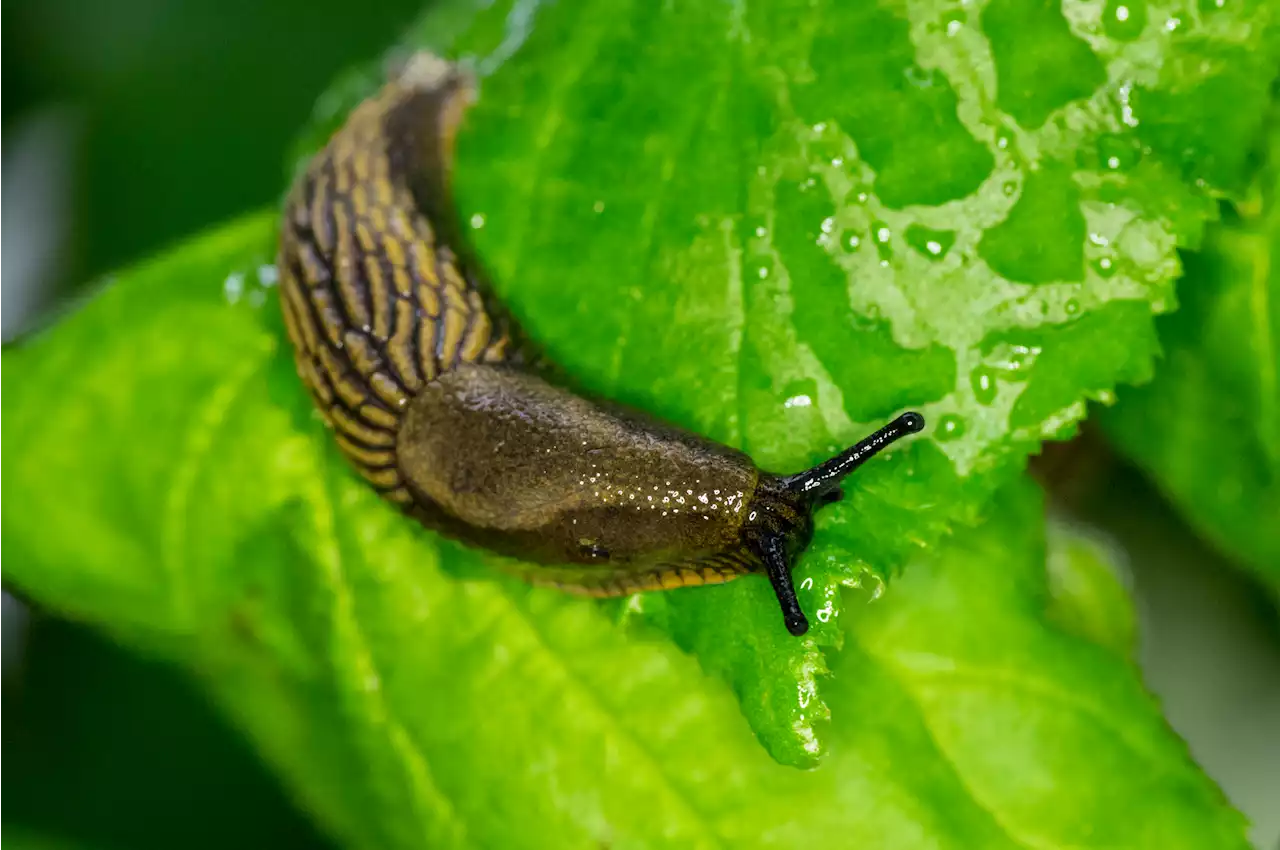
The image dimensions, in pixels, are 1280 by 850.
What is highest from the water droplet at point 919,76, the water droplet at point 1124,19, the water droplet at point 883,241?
the water droplet at point 919,76

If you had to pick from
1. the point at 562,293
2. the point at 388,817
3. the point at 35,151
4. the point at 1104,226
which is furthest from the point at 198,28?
the point at 1104,226

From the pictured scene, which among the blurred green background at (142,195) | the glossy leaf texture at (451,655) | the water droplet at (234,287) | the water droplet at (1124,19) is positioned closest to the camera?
the water droplet at (1124,19)

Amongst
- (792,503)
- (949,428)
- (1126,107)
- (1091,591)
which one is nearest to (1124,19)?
(1126,107)

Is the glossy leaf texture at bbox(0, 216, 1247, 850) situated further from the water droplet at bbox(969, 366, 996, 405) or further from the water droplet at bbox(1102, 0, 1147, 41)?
the water droplet at bbox(1102, 0, 1147, 41)

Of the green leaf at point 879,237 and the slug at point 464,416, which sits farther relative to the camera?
the slug at point 464,416

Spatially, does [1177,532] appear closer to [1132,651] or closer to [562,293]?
[1132,651]

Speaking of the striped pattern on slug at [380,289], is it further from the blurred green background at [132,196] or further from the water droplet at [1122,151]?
the blurred green background at [132,196]

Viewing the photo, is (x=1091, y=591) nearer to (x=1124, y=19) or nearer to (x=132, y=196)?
(x=1124, y=19)

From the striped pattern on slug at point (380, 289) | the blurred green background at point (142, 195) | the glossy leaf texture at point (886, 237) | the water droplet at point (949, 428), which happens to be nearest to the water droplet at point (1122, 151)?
the glossy leaf texture at point (886, 237)
